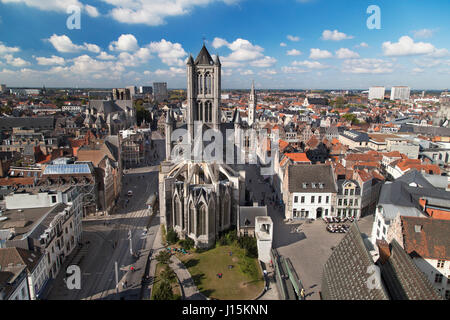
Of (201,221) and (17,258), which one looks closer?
(17,258)

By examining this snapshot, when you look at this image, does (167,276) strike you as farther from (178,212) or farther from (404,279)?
(404,279)

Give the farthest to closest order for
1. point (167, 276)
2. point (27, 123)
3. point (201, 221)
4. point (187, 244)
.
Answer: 1. point (27, 123)
2. point (201, 221)
3. point (187, 244)
4. point (167, 276)

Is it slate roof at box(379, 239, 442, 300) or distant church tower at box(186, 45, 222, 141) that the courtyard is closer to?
→ slate roof at box(379, 239, 442, 300)

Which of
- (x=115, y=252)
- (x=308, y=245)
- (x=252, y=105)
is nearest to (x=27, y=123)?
(x=252, y=105)

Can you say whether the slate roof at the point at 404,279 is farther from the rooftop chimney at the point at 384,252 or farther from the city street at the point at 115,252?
the city street at the point at 115,252

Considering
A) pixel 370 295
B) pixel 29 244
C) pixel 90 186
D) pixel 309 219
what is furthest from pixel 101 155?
pixel 370 295

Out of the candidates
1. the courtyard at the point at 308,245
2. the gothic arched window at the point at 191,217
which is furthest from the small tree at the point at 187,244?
the courtyard at the point at 308,245

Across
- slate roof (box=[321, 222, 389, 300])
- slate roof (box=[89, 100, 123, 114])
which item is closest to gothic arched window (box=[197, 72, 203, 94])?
slate roof (box=[321, 222, 389, 300])
